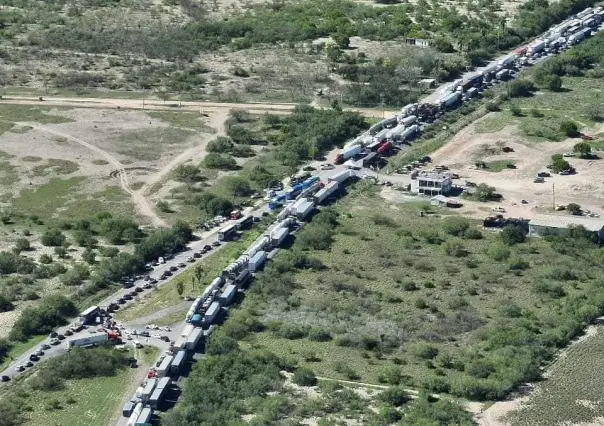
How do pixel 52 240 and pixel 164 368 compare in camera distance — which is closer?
pixel 164 368

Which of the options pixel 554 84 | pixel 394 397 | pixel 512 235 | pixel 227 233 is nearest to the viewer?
pixel 394 397

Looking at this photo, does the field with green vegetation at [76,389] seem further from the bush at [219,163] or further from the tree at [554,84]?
the tree at [554,84]

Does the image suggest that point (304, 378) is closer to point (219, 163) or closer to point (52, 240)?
point (52, 240)

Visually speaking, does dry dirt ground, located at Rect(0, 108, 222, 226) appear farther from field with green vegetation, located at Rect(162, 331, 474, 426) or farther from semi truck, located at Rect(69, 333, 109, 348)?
field with green vegetation, located at Rect(162, 331, 474, 426)

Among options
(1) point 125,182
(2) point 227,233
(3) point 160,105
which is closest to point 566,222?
(2) point 227,233

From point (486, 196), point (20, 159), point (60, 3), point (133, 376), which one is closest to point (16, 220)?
point (20, 159)

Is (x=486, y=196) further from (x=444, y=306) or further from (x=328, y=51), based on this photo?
(x=328, y=51)
